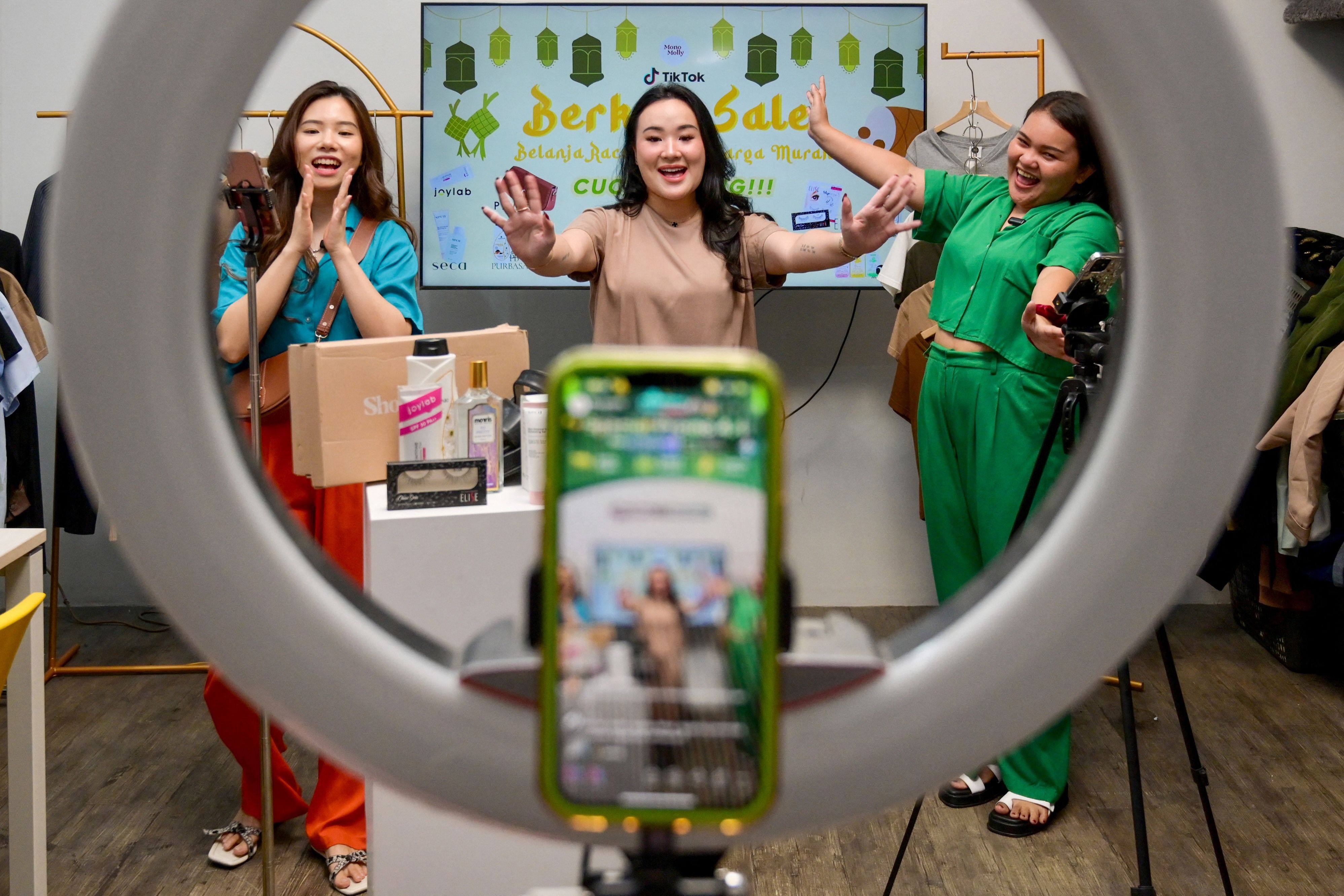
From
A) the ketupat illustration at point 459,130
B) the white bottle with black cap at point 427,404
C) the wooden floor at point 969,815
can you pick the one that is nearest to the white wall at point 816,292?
the ketupat illustration at point 459,130

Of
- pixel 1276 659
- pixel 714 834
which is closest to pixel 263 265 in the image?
pixel 714 834

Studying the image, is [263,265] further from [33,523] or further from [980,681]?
[980,681]

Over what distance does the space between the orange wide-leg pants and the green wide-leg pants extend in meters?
1.04

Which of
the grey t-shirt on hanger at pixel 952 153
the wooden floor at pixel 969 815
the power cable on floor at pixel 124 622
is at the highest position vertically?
the grey t-shirt on hanger at pixel 952 153

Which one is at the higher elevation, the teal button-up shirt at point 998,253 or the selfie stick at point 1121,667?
the teal button-up shirt at point 998,253

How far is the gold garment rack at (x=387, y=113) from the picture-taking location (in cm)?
254

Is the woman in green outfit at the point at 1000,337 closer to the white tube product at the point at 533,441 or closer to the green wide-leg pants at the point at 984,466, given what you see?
the green wide-leg pants at the point at 984,466

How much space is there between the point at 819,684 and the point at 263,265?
1.69 metres

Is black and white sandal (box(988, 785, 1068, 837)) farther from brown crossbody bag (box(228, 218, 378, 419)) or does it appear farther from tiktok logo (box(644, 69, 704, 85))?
tiktok logo (box(644, 69, 704, 85))

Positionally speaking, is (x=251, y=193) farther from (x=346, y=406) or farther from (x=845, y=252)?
(x=845, y=252)

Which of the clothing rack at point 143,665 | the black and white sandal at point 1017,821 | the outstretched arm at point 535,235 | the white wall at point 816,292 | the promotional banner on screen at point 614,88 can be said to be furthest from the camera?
the white wall at point 816,292

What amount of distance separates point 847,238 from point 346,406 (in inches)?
31.7

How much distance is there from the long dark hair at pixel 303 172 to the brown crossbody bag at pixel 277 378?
11 centimetres

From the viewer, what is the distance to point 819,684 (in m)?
0.28
